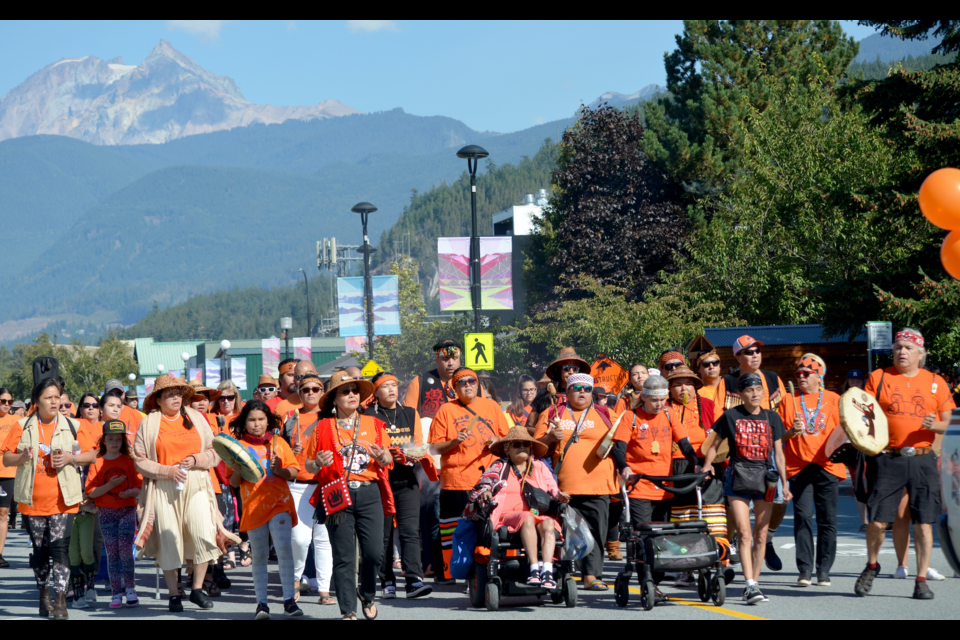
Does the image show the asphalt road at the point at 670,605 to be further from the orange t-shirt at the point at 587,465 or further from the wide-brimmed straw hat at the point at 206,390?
the wide-brimmed straw hat at the point at 206,390

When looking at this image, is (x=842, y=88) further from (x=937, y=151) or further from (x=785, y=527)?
(x=785, y=527)

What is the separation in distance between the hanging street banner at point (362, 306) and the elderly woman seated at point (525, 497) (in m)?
24.8

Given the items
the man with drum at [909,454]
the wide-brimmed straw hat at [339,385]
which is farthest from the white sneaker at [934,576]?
the wide-brimmed straw hat at [339,385]

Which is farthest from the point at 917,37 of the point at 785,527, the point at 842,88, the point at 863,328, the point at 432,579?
the point at 432,579

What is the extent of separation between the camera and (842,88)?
19656 mm

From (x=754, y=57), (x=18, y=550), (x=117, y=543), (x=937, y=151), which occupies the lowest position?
(x=18, y=550)

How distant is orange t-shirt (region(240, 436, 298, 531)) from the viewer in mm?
9102

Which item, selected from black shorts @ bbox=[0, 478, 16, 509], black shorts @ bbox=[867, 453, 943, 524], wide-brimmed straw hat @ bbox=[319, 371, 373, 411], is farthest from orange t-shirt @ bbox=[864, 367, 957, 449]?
black shorts @ bbox=[0, 478, 16, 509]

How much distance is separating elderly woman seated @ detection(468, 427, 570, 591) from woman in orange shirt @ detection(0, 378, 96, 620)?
140 inches

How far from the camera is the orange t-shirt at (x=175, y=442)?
9.22m

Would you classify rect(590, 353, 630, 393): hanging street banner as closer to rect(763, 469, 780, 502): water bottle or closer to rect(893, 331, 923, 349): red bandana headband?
rect(763, 469, 780, 502): water bottle

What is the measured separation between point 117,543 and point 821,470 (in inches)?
248

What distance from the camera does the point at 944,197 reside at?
8.48 m

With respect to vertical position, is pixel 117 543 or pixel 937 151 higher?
pixel 937 151
